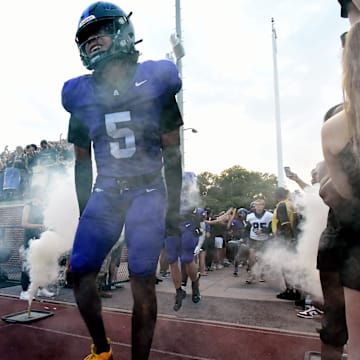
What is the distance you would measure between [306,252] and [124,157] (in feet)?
9.16

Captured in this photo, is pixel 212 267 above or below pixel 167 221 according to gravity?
below

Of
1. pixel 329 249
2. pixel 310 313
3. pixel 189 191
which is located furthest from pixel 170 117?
pixel 310 313

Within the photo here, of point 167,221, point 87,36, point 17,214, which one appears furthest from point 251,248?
point 87,36

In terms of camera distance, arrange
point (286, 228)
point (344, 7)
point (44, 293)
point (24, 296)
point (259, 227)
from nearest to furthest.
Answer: point (344, 7)
point (286, 228)
point (24, 296)
point (44, 293)
point (259, 227)

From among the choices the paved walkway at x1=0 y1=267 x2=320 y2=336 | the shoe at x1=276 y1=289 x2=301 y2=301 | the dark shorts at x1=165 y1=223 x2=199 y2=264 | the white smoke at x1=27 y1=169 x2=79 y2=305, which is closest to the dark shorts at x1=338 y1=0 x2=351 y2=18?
the paved walkway at x1=0 y1=267 x2=320 y2=336

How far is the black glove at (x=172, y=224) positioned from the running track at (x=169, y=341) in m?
1.44

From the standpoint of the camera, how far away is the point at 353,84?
1.26 m

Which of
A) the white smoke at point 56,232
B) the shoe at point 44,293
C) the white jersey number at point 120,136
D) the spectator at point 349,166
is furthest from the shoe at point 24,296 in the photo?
the spectator at point 349,166

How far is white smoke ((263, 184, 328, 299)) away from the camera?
3360mm

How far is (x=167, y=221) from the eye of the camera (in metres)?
1.92

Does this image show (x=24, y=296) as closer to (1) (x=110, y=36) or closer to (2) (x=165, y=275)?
(2) (x=165, y=275)

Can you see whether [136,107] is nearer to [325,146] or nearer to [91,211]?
[91,211]

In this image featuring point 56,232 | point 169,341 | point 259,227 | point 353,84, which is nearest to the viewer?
point 353,84

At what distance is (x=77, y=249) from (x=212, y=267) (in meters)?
8.32
